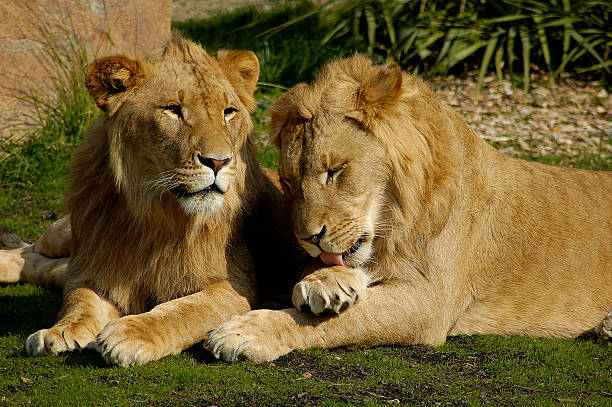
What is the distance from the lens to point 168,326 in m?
4.31

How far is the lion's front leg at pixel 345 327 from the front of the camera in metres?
4.22

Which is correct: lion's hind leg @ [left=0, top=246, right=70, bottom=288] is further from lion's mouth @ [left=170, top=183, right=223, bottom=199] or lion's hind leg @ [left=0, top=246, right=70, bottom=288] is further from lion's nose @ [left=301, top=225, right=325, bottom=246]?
lion's nose @ [left=301, top=225, right=325, bottom=246]

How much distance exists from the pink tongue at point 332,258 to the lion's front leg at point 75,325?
4.30 ft

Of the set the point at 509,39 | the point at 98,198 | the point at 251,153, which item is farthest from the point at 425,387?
the point at 509,39

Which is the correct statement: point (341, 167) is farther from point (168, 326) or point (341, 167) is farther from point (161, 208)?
point (168, 326)

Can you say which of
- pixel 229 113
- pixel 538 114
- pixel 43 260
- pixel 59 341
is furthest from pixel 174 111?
pixel 538 114

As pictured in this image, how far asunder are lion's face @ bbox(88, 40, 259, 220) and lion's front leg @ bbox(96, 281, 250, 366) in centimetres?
57

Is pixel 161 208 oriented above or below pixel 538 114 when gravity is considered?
above

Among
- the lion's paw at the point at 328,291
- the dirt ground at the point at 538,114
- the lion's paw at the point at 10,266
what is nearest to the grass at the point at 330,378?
the lion's paw at the point at 328,291

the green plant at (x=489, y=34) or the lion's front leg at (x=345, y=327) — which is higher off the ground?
the green plant at (x=489, y=34)

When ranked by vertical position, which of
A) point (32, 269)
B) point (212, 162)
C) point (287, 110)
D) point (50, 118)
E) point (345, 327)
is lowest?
point (32, 269)

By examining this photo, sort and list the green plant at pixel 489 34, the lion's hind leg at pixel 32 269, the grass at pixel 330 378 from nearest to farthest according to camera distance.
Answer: the grass at pixel 330 378, the lion's hind leg at pixel 32 269, the green plant at pixel 489 34

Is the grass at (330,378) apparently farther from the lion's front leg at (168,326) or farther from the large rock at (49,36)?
the large rock at (49,36)

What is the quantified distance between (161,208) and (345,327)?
1279mm
